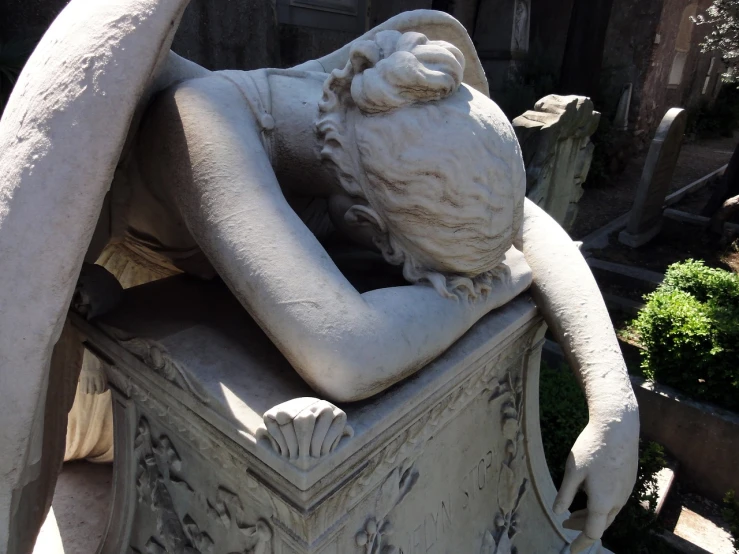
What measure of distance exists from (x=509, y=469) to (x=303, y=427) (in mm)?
1186

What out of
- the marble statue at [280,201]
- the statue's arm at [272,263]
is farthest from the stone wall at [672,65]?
the statue's arm at [272,263]

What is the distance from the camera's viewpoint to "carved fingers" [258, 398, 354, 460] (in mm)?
879

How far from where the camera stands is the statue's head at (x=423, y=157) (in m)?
1.11

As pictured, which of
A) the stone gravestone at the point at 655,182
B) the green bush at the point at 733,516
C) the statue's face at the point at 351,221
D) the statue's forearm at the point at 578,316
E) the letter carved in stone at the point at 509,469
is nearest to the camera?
the statue's face at the point at 351,221

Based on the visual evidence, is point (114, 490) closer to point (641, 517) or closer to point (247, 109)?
point (247, 109)

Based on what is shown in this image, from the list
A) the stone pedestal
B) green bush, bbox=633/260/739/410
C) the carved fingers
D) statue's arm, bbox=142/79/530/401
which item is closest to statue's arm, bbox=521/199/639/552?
the stone pedestal

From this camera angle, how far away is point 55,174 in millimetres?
861

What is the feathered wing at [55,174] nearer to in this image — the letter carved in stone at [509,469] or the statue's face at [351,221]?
the statue's face at [351,221]

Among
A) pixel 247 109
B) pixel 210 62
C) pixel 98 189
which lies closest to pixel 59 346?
pixel 98 189

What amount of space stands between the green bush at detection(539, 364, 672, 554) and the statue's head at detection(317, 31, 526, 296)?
199cm

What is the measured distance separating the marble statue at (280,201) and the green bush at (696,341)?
229cm

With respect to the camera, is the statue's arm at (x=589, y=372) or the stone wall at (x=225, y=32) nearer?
the statue's arm at (x=589, y=372)

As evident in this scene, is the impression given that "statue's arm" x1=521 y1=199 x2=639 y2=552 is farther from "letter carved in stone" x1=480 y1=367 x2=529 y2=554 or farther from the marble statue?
"letter carved in stone" x1=480 y1=367 x2=529 y2=554

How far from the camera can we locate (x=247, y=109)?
1192 mm
